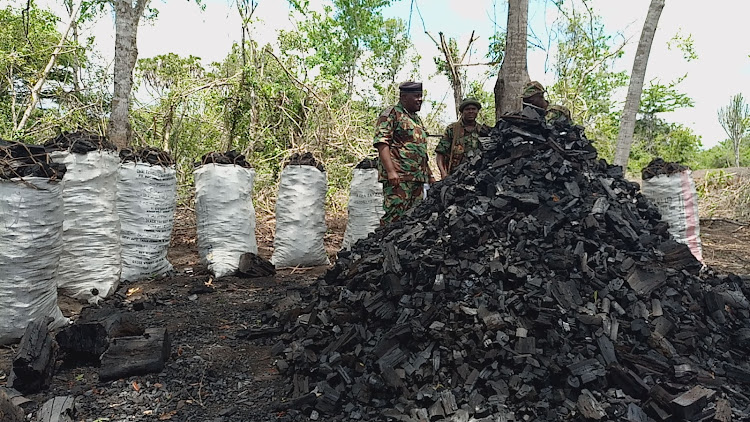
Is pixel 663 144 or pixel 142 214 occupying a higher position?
pixel 663 144

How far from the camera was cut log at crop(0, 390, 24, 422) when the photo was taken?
7.66ft

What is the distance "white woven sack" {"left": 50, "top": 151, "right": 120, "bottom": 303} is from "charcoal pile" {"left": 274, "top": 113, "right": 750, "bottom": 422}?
75.3 inches

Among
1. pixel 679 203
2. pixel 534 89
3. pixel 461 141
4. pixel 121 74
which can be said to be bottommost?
pixel 679 203

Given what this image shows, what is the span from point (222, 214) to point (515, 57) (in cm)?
351

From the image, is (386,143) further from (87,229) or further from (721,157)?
(721,157)

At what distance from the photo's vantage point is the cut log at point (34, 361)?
105 inches

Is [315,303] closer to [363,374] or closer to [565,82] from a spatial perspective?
[363,374]

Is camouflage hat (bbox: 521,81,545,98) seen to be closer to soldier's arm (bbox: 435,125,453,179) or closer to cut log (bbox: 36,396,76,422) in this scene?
soldier's arm (bbox: 435,125,453,179)

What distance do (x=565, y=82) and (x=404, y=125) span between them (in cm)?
935

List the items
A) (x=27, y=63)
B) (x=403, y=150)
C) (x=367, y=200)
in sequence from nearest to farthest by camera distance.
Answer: (x=403, y=150)
(x=367, y=200)
(x=27, y=63)

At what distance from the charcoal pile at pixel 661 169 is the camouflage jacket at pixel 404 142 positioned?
2711 millimetres

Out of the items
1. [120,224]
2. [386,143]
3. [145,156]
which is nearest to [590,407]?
[386,143]

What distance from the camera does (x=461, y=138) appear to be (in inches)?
196

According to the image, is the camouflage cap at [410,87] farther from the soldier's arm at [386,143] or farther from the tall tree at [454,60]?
the tall tree at [454,60]
